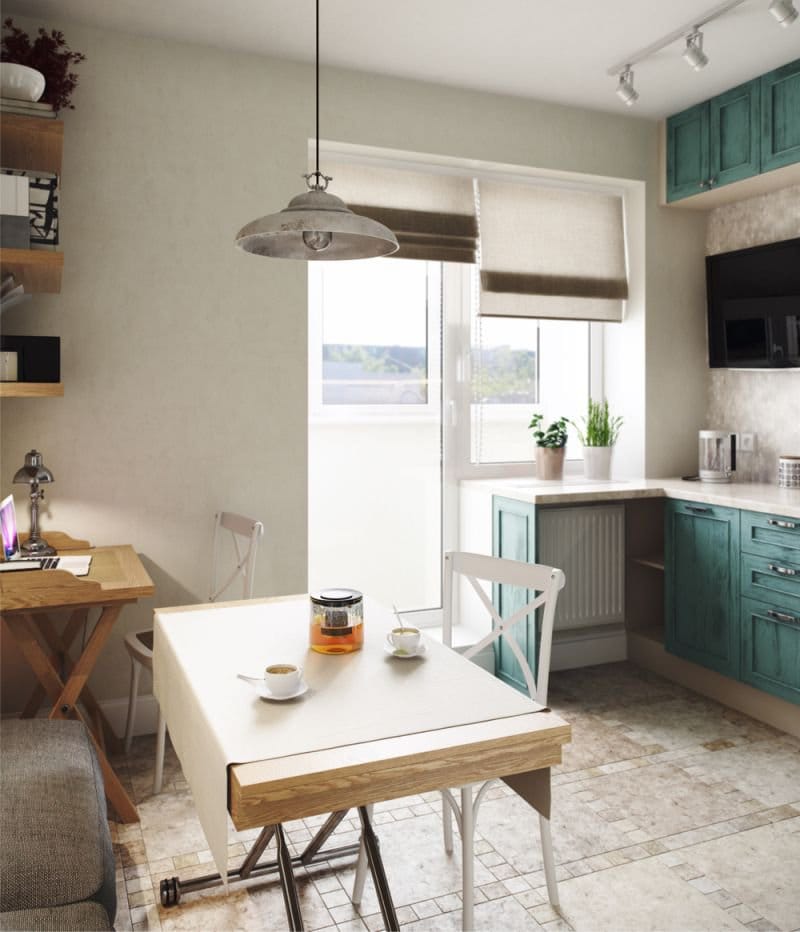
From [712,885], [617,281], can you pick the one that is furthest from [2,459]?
[617,281]

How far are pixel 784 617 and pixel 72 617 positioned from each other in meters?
2.71

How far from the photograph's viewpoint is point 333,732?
160 centimetres

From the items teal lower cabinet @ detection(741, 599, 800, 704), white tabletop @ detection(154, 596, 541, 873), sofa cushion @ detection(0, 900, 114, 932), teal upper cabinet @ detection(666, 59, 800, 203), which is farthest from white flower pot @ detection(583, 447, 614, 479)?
sofa cushion @ detection(0, 900, 114, 932)

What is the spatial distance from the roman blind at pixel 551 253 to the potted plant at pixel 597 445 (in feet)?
1.70

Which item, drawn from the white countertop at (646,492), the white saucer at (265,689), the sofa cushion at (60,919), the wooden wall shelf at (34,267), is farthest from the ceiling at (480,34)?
the sofa cushion at (60,919)

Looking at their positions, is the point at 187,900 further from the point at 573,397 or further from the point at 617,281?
the point at 617,281

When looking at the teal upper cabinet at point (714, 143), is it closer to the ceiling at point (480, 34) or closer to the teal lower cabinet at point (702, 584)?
the ceiling at point (480, 34)

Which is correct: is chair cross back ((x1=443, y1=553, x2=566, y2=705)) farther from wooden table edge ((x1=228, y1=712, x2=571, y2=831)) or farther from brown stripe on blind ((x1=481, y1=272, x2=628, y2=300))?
brown stripe on blind ((x1=481, y1=272, x2=628, y2=300))

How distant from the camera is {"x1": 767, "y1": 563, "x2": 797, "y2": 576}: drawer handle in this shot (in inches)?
126

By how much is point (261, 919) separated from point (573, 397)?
10.2 feet

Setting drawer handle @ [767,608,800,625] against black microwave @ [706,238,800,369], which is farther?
black microwave @ [706,238,800,369]

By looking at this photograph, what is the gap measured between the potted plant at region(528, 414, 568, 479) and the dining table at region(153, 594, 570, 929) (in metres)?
2.12

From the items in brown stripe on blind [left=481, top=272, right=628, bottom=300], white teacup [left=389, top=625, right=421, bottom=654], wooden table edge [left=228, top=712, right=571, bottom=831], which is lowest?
wooden table edge [left=228, top=712, right=571, bottom=831]

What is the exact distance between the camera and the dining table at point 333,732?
1471 millimetres
